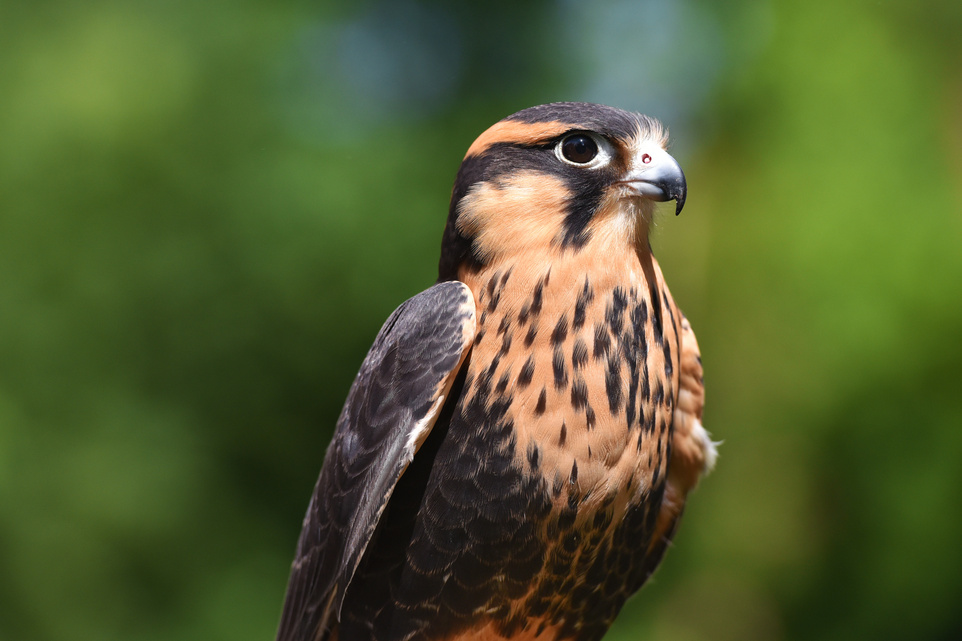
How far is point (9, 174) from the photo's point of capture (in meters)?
5.62

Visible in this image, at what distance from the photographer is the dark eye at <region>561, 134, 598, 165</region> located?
1.89 meters

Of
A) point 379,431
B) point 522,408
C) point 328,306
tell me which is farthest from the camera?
point 328,306

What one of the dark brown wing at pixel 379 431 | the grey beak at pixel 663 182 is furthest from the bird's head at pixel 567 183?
the dark brown wing at pixel 379 431

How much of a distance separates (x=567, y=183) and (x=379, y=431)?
73 cm

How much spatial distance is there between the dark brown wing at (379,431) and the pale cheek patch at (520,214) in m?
0.14

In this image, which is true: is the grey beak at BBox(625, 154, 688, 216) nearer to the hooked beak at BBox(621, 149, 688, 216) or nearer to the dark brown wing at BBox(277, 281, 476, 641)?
the hooked beak at BBox(621, 149, 688, 216)

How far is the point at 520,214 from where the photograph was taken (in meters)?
1.88

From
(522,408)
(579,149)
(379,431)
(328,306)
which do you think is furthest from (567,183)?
(328,306)

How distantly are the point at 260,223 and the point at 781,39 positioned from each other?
12.5ft

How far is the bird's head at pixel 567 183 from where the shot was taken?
6.10 ft

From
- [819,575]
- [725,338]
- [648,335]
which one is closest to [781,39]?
[725,338]

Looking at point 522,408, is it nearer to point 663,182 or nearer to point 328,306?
point 663,182

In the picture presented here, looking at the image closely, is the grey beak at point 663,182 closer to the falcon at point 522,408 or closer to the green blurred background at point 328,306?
the falcon at point 522,408

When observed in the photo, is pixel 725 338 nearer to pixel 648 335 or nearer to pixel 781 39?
pixel 781 39
